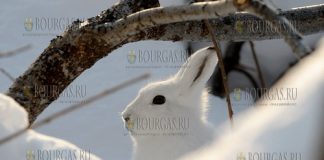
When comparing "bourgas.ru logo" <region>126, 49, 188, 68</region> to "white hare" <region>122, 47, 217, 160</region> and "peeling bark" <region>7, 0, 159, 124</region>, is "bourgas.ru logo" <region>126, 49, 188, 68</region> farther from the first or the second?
"peeling bark" <region>7, 0, 159, 124</region>

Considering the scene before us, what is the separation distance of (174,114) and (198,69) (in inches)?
6.7

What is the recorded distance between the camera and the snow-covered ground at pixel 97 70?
12.9ft

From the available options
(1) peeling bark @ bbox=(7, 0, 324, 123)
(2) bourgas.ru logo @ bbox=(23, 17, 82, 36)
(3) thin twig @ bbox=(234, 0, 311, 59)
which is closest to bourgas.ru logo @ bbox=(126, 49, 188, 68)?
(2) bourgas.ru logo @ bbox=(23, 17, 82, 36)

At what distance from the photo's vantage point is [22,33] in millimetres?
4582

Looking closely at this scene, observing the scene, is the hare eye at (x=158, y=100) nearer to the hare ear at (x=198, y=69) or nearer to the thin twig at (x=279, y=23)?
the hare ear at (x=198, y=69)

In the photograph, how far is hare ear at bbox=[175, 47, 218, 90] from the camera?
6.82ft

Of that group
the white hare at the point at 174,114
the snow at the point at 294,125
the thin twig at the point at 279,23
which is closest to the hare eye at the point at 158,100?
the white hare at the point at 174,114

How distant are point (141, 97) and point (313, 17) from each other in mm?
645

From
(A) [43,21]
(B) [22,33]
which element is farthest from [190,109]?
(B) [22,33]

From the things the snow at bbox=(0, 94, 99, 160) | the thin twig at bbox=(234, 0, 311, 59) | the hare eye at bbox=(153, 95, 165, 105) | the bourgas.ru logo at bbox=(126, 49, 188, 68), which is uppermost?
the bourgas.ru logo at bbox=(126, 49, 188, 68)

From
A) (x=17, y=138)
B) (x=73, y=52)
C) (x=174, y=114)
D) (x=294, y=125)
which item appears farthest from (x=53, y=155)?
(x=174, y=114)

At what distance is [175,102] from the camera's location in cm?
221

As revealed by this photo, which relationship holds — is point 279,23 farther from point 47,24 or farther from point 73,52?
point 47,24

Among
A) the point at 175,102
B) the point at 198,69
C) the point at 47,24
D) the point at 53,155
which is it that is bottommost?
the point at 53,155
